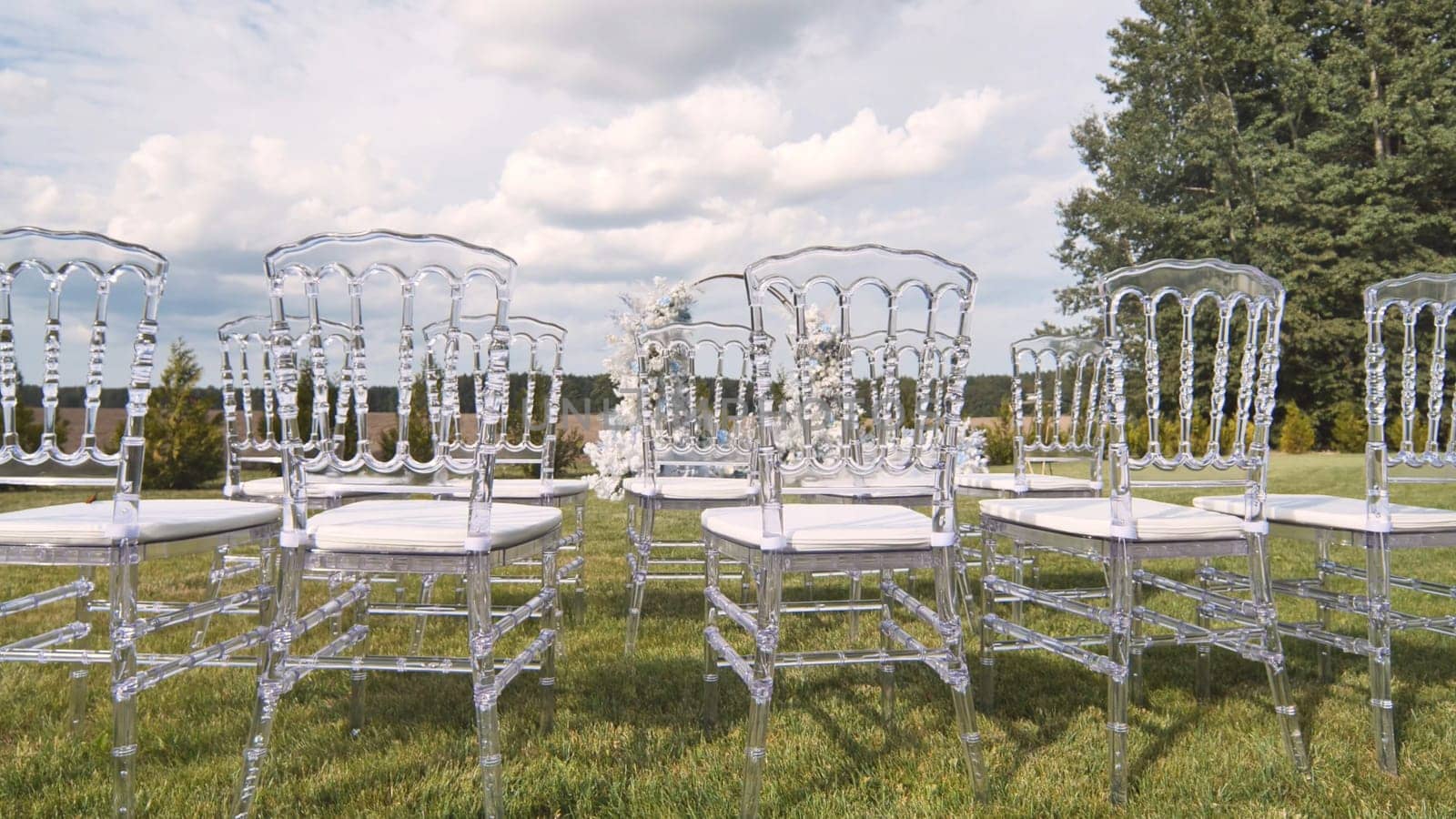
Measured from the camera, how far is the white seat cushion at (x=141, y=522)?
2215 millimetres

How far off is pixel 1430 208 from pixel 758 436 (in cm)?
2552

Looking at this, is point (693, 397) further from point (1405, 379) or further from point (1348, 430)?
point (1348, 430)

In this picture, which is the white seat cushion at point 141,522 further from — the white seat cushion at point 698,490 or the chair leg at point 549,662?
the white seat cushion at point 698,490

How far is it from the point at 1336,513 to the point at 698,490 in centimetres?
237

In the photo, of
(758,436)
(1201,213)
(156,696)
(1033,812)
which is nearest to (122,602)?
(156,696)

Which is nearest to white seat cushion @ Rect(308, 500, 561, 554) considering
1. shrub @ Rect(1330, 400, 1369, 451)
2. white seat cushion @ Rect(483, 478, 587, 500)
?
white seat cushion @ Rect(483, 478, 587, 500)

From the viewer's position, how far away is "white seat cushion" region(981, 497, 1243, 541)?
243 cm

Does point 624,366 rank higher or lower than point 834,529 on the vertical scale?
higher

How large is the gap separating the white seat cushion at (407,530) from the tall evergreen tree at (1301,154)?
2259 cm

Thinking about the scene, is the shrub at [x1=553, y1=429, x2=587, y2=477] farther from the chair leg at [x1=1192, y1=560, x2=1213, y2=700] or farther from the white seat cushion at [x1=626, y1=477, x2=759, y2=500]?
the chair leg at [x1=1192, y1=560, x2=1213, y2=700]

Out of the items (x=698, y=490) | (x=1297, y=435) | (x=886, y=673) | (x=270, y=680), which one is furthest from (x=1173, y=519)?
(x=1297, y=435)

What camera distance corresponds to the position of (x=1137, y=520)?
8.16 feet

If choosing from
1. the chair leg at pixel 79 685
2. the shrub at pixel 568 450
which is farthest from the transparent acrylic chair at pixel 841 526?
the shrub at pixel 568 450

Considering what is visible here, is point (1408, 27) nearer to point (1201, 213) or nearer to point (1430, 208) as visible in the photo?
point (1430, 208)
